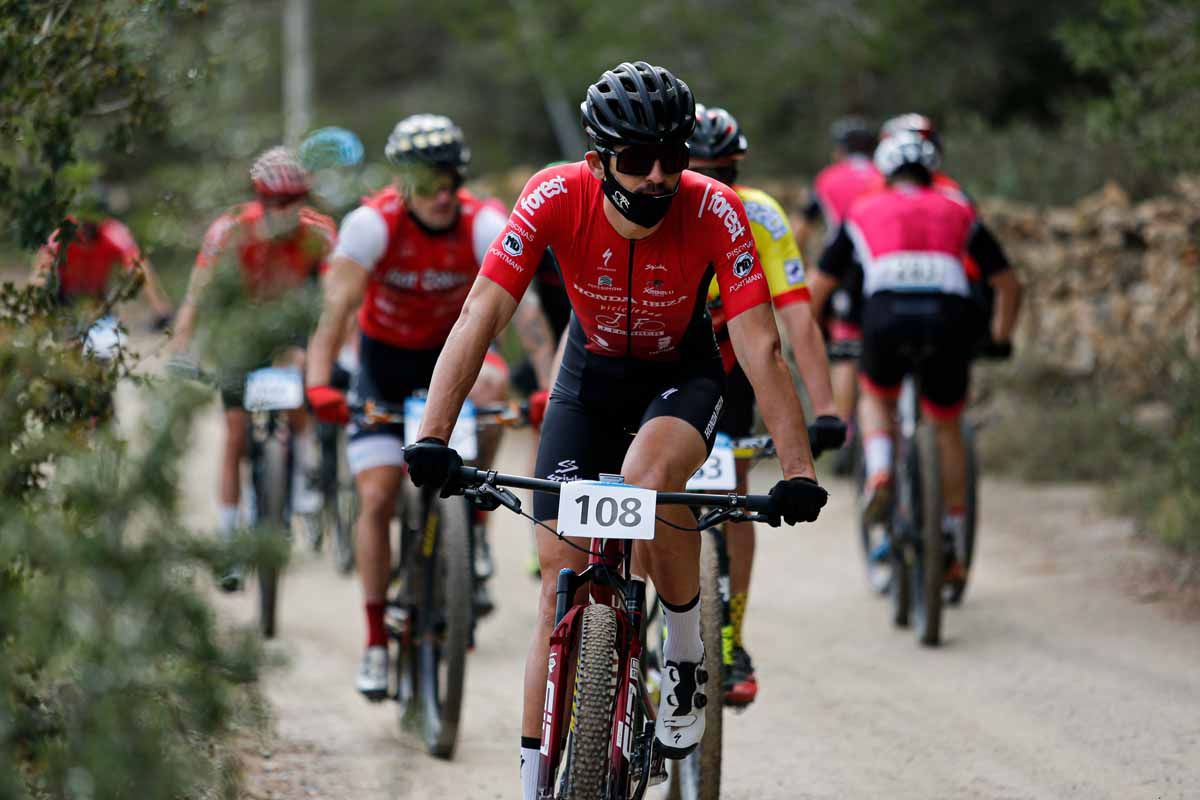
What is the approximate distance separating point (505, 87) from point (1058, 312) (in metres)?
19.1

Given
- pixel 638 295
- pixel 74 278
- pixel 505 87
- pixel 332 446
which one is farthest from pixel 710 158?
pixel 505 87

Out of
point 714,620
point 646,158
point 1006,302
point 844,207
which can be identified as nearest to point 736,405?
point 714,620

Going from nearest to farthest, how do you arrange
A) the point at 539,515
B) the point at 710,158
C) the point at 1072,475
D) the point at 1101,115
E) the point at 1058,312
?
the point at 539,515 < the point at 710,158 < the point at 1101,115 < the point at 1072,475 < the point at 1058,312

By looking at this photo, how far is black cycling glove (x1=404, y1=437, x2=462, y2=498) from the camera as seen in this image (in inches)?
158

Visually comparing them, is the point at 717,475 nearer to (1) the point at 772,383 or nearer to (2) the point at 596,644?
(1) the point at 772,383

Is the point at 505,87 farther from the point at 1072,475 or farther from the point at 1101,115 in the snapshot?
the point at 1101,115

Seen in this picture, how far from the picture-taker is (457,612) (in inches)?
234

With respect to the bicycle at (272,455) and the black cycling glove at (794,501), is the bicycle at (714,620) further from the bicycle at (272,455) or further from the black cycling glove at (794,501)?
the bicycle at (272,455)

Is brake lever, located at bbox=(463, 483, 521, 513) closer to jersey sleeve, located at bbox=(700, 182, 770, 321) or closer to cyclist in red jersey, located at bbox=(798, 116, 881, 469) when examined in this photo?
jersey sleeve, located at bbox=(700, 182, 770, 321)

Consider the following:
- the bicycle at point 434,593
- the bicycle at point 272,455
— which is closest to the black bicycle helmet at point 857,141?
the bicycle at point 272,455

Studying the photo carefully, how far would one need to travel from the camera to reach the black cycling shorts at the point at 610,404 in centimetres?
445

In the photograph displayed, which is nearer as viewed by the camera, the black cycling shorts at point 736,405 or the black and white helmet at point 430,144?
the black cycling shorts at point 736,405

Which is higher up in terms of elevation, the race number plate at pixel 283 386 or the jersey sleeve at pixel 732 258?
the race number plate at pixel 283 386

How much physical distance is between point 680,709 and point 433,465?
1.07m
